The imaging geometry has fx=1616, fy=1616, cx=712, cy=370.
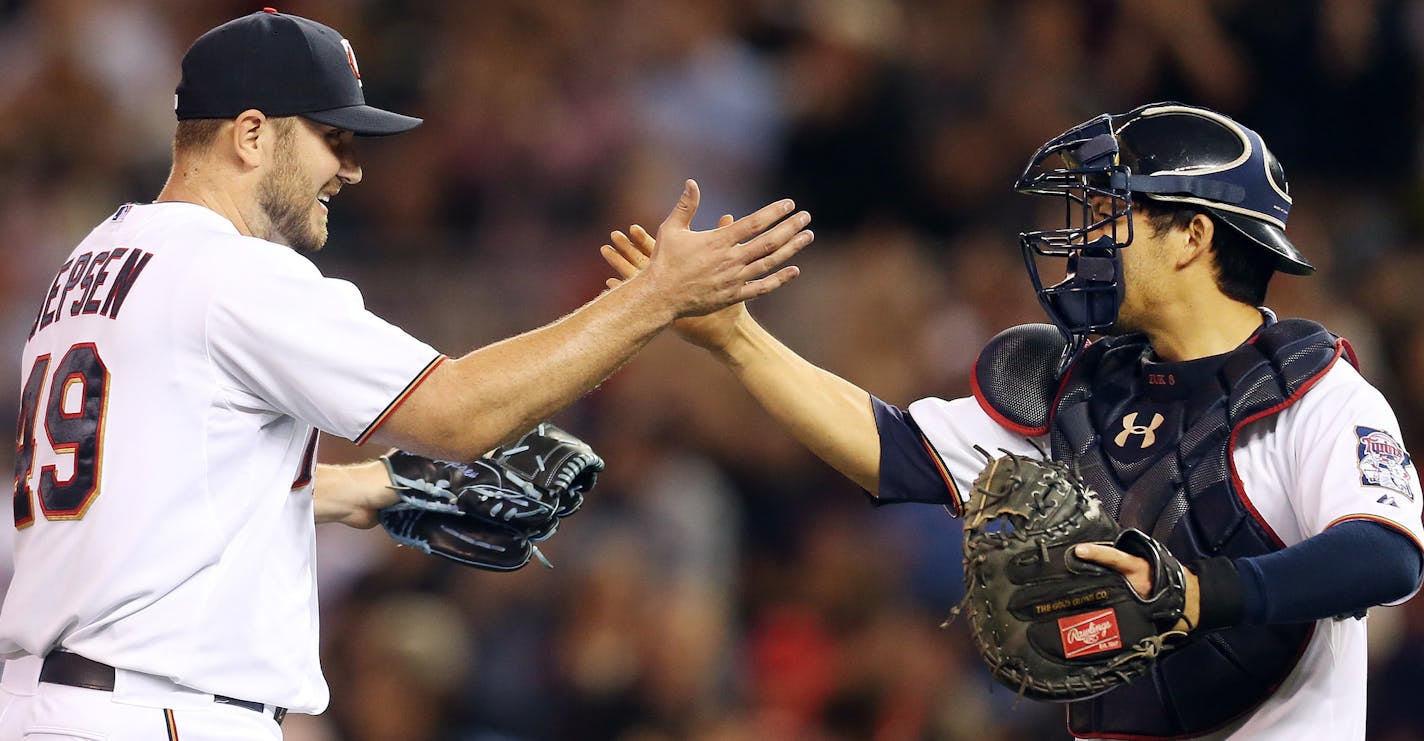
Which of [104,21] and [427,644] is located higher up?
[104,21]

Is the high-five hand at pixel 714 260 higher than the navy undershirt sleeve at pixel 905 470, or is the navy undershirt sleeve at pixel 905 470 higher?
the high-five hand at pixel 714 260

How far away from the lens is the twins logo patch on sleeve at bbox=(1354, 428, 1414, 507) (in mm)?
2957

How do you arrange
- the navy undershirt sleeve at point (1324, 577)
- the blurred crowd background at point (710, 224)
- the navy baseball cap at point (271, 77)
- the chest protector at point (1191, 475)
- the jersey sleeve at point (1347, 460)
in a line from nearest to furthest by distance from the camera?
the navy undershirt sleeve at point (1324, 577) → the jersey sleeve at point (1347, 460) → the chest protector at point (1191, 475) → the navy baseball cap at point (271, 77) → the blurred crowd background at point (710, 224)

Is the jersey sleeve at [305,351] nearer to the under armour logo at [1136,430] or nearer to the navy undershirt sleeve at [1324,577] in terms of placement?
the under armour logo at [1136,430]

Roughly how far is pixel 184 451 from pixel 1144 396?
1.91m

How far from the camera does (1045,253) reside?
3.49 meters

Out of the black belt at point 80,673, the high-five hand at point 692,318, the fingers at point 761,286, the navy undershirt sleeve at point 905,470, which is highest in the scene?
the fingers at point 761,286

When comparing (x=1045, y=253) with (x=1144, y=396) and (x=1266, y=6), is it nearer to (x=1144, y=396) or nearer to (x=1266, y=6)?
(x=1144, y=396)

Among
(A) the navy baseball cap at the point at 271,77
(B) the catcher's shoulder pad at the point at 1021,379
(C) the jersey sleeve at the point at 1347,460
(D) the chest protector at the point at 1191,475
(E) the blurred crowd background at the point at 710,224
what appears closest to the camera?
(C) the jersey sleeve at the point at 1347,460

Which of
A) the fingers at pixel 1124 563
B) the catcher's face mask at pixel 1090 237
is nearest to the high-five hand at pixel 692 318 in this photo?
the catcher's face mask at pixel 1090 237

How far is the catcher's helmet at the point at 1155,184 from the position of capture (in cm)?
331

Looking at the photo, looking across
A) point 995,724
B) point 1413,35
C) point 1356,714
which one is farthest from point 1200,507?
point 1413,35

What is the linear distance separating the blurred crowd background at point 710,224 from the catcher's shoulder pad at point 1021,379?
9.08 ft

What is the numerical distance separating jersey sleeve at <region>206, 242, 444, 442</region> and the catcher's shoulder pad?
1.25 meters
